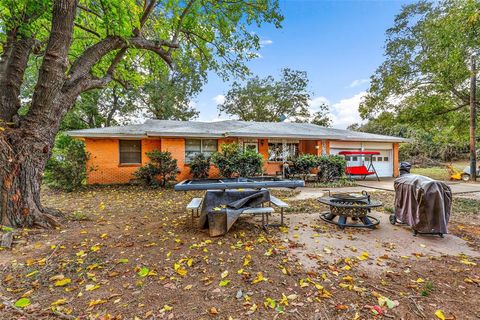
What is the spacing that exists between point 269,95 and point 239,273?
2462 cm

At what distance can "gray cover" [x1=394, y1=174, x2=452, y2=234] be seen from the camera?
384 centimetres

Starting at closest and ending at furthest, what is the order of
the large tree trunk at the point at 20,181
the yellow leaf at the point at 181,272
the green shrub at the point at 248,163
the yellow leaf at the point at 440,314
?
the yellow leaf at the point at 440,314
the yellow leaf at the point at 181,272
the large tree trunk at the point at 20,181
the green shrub at the point at 248,163

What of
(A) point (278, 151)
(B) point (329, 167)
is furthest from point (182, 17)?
(B) point (329, 167)

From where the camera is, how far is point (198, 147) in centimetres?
A: 1224

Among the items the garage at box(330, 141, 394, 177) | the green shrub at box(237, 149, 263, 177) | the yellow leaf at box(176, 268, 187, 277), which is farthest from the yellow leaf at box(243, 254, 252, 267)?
the garage at box(330, 141, 394, 177)

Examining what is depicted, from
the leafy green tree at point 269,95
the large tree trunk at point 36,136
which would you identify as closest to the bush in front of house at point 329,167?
the large tree trunk at point 36,136

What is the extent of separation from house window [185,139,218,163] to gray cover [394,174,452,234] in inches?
372

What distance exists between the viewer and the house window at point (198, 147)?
1201 centimetres

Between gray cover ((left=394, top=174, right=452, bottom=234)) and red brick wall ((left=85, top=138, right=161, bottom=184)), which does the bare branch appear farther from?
gray cover ((left=394, top=174, right=452, bottom=234))

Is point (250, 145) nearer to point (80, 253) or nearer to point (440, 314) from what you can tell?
point (80, 253)

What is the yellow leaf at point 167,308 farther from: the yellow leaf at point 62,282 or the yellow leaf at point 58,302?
the yellow leaf at point 62,282

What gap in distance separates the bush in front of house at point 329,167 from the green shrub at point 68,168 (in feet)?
37.7

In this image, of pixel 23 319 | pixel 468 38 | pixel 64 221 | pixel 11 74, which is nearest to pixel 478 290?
pixel 23 319

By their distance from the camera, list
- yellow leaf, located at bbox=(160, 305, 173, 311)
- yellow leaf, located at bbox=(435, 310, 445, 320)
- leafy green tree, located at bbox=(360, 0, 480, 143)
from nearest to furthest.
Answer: yellow leaf, located at bbox=(435, 310, 445, 320) < yellow leaf, located at bbox=(160, 305, 173, 311) < leafy green tree, located at bbox=(360, 0, 480, 143)
